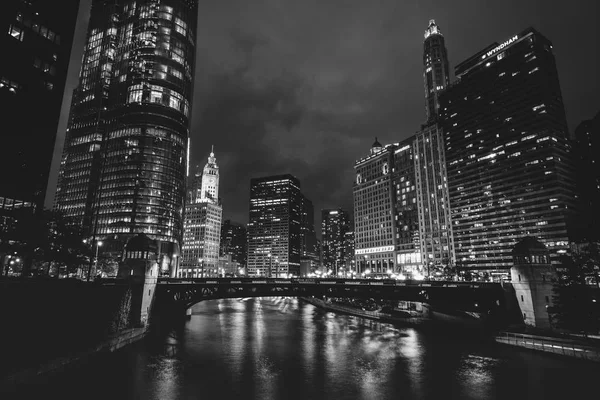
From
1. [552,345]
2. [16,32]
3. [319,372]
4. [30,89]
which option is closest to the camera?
[319,372]

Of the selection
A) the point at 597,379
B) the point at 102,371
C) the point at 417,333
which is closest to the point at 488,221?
the point at 417,333

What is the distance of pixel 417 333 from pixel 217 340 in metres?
44.4

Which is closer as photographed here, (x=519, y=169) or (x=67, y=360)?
(x=67, y=360)

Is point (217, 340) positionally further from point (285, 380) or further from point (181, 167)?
point (181, 167)

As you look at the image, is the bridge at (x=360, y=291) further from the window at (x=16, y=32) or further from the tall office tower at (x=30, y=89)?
the window at (x=16, y=32)

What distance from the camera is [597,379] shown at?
41.7 m

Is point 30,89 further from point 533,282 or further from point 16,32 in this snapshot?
point 533,282

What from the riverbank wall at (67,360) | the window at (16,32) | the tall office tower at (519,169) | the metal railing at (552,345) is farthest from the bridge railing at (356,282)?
the tall office tower at (519,169)

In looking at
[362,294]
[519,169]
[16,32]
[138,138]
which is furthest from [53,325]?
[519,169]

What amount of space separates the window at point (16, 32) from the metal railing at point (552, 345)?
116 meters

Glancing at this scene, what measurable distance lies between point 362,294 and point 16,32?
96.4m

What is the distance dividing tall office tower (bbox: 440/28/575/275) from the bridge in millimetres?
119778

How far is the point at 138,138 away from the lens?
176 m

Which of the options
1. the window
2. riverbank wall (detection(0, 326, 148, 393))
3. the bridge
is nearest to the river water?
riverbank wall (detection(0, 326, 148, 393))
